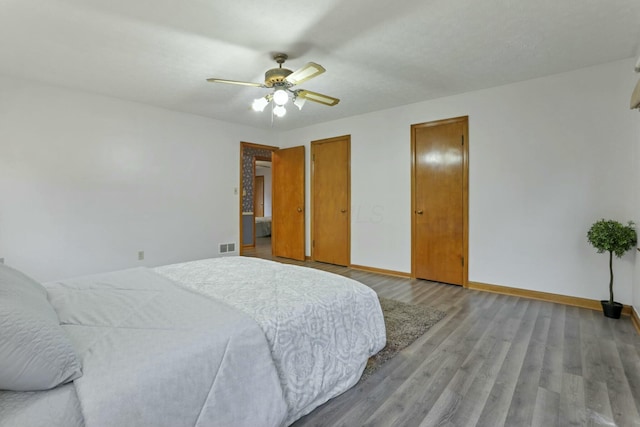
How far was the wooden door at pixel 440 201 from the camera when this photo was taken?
3943 mm

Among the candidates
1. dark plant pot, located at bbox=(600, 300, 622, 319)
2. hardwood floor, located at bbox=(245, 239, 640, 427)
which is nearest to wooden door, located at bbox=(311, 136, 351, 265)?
hardwood floor, located at bbox=(245, 239, 640, 427)

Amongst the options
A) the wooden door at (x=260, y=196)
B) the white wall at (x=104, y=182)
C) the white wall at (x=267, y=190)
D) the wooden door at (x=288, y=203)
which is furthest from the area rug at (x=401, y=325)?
the wooden door at (x=260, y=196)

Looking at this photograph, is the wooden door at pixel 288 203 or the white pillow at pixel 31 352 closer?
the white pillow at pixel 31 352

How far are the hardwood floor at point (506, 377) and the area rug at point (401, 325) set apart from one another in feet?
0.20

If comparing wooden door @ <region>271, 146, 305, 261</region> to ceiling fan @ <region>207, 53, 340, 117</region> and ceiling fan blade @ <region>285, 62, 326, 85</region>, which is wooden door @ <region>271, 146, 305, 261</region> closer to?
ceiling fan @ <region>207, 53, 340, 117</region>

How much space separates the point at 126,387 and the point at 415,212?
155 inches

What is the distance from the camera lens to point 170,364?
1.07m

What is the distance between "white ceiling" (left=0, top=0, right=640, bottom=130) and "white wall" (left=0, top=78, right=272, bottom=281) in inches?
17.2

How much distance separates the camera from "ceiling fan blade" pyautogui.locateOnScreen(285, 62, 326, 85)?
2.27 meters

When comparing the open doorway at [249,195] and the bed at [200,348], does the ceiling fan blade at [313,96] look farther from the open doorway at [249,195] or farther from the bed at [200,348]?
the open doorway at [249,195]

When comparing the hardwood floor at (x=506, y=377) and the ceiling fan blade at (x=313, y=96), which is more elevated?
the ceiling fan blade at (x=313, y=96)

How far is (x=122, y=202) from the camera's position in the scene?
13.5ft

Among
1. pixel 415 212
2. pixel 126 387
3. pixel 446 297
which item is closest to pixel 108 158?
Result: pixel 126 387

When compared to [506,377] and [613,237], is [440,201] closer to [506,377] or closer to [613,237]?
[613,237]
